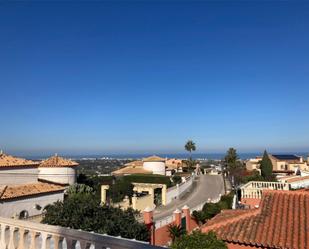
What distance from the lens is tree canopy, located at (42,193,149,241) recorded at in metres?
14.5

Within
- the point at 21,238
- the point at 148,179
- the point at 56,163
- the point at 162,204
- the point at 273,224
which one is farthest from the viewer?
the point at 148,179

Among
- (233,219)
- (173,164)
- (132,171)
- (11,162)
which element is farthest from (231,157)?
(233,219)

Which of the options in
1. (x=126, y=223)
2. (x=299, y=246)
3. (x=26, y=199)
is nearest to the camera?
(x=299, y=246)

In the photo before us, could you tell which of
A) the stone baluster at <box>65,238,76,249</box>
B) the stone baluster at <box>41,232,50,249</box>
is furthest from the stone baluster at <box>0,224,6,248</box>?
the stone baluster at <box>65,238,76,249</box>

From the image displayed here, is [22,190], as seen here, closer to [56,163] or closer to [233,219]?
[56,163]

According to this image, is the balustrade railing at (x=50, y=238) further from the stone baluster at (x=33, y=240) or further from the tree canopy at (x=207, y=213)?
the tree canopy at (x=207, y=213)

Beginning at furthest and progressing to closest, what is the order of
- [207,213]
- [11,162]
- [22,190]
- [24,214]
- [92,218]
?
[11,162], [207,213], [22,190], [24,214], [92,218]

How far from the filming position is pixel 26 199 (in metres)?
23.5

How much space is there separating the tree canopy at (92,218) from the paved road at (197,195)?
1493 centimetres

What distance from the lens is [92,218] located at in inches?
577

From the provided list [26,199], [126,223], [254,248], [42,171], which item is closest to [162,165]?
[42,171]

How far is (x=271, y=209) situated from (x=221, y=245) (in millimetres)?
4166

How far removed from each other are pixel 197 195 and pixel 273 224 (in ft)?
103

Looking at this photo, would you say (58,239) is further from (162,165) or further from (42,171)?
(162,165)
